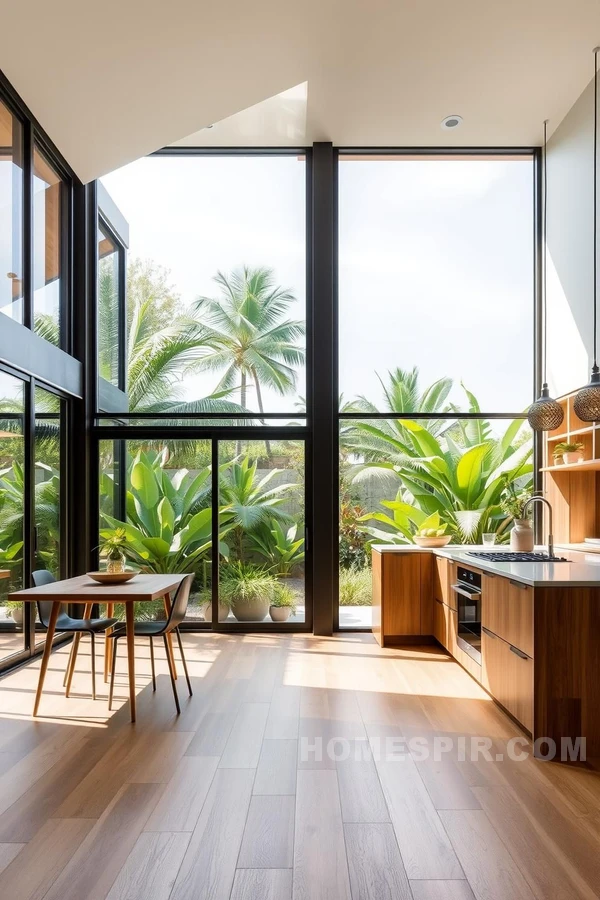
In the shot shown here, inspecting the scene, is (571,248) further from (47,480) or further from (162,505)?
(47,480)

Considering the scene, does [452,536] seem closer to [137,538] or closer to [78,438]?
[137,538]

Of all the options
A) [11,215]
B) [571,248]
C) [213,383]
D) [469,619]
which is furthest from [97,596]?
[571,248]

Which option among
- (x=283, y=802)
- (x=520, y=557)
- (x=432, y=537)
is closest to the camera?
(x=283, y=802)

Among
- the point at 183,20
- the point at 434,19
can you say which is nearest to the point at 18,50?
the point at 183,20

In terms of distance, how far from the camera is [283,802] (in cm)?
266

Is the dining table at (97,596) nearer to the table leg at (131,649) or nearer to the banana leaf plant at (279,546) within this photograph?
the table leg at (131,649)

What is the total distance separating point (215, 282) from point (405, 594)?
3.25m

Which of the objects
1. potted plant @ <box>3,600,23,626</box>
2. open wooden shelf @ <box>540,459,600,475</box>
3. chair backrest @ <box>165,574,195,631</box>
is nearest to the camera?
chair backrest @ <box>165,574,195,631</box>

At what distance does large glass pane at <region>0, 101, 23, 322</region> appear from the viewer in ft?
15.3

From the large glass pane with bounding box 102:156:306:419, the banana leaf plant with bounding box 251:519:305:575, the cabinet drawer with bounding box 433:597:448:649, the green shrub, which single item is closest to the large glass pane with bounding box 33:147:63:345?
the large glass pane with bounding box 102:156:306:419

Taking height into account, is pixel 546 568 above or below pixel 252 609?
above

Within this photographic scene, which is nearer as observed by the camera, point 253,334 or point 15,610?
point 15,610

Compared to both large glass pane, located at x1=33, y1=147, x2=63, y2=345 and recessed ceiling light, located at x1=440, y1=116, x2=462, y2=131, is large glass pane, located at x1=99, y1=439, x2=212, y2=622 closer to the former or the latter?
large glass pane, located at x1=33, y1=147, x2=63, y2=345

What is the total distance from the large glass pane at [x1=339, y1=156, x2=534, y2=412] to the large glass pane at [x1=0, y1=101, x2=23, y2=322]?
2.75 meters
